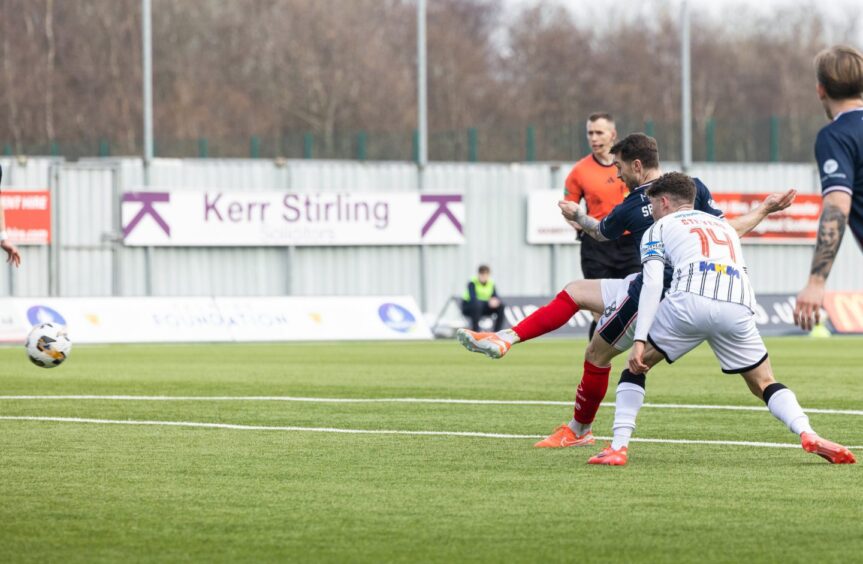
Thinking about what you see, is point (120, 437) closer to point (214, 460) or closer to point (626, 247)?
point (214, 460)

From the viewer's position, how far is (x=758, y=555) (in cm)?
586

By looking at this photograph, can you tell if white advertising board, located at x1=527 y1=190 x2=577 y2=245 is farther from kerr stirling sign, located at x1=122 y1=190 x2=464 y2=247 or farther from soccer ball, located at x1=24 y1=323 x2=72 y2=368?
soccer ball, located at x1=24 y1=323 x2=72 y2=368

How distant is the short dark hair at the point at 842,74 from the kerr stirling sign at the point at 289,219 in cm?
2969

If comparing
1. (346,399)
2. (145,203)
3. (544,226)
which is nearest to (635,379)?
(346,399)

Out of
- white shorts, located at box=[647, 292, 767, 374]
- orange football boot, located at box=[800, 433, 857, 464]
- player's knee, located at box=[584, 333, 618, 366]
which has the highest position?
white shorts, located at box=[647, 292, 767, 374]

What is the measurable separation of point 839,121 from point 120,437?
5146mm

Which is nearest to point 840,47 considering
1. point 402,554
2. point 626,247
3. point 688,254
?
point 688,254

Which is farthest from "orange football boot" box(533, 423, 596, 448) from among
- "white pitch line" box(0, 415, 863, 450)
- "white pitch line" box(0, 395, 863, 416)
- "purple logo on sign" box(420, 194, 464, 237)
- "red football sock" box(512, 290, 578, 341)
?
"purple logo on sign" box(420, 194, 464, 237)

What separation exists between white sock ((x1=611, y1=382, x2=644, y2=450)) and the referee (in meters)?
3.17

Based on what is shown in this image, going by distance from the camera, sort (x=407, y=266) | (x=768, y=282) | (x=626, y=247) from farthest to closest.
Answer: (x=768, y=282), (x=407, y=266), (x=626, y=247)


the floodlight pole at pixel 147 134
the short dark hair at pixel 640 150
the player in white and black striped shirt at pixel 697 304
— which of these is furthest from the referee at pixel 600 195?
the floodlight pole at pixel 147 134

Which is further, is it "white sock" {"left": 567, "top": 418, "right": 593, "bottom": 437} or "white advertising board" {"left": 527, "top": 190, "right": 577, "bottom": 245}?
"white advertising board" {"left": 527, "top": 190, "right": 577, "bottom": 245}

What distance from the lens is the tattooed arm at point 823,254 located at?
654 cm

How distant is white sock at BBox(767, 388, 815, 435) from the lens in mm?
8477
